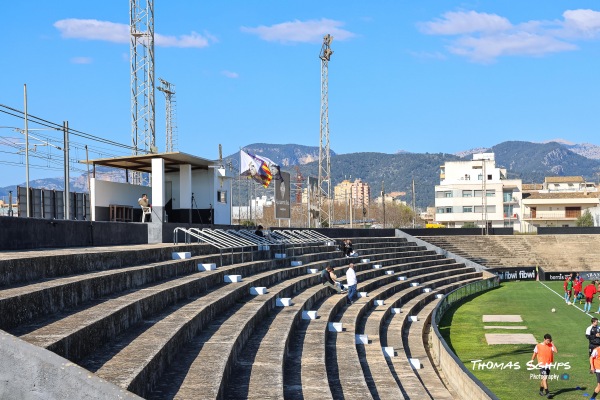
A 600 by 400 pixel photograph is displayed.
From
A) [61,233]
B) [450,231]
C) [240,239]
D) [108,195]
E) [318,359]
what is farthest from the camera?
[450,231]

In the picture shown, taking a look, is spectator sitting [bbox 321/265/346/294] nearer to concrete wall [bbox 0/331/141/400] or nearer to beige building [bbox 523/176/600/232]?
concrete wall [bbox 0/331/141/400]

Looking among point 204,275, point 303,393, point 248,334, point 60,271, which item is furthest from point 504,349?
point 60,271

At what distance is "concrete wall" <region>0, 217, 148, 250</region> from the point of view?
11.9m

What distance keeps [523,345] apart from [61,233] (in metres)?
13.8

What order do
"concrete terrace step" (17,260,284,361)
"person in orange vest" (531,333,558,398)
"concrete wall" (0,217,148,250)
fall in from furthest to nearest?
"person in orange vest" (531,333,558,398)
"concrete wall" (0,217,148,250)
"concrete terrace step" (17,260,284,361)

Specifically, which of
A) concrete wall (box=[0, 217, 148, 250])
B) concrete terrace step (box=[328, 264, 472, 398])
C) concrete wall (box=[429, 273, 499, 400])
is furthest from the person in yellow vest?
concrete wall (box=[0, 217, 148, 250])

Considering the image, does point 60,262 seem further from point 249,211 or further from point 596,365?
A: point 249,211

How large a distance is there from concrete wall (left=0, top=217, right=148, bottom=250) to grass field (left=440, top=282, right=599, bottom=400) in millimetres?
9077

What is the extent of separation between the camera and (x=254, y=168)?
3106cm

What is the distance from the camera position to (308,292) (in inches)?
757

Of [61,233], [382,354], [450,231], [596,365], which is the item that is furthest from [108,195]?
[450,231]

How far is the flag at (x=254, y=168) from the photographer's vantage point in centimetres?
3089

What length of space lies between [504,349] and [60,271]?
571 inches

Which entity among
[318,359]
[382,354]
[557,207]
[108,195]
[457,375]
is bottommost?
[457,375]
